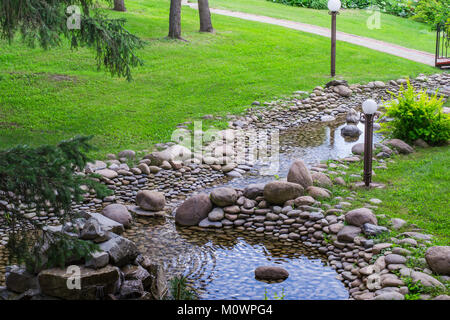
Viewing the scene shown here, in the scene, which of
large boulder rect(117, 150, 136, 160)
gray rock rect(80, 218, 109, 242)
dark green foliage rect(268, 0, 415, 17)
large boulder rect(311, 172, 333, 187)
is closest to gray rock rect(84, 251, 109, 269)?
gray rock rect(80, 218, 109, 242)

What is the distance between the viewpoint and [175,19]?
18.7m

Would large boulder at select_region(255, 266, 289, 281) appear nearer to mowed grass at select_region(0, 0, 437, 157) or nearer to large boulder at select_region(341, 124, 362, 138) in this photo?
mowed grass at select_region(0, 0, 437, 157)

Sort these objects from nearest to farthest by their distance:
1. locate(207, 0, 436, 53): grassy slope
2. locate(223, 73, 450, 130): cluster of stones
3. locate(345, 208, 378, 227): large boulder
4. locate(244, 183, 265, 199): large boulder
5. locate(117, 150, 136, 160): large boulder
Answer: locate(345, 208, 378, 227): large boulder < locate(244, 183, 265, 199): large boulder < locate(117, 150, 136, 160): large boulder < locate(223, 73, 450, 130): cluster of stones < locate(207, 0, 436, 53): grassy slope

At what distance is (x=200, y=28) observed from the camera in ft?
67.4

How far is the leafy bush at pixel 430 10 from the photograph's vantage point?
27653 millimetres

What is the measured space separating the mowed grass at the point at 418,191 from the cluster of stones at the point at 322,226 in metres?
0.26

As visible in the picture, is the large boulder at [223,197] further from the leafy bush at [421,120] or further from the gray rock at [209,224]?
the leafy bush at [421,120]

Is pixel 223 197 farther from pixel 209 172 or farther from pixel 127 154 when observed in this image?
pixel 127 154

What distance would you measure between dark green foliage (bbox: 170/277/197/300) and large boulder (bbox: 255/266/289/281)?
90 centimetres

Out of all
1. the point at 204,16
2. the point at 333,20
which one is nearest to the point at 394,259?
the point at 333,20

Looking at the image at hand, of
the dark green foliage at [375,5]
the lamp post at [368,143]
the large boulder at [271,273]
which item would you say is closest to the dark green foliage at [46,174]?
the large boulder at [271,273]

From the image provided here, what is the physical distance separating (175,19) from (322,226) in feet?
41.3

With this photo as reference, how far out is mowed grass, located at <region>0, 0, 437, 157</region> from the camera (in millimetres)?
12328
